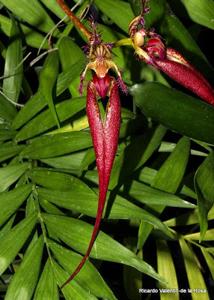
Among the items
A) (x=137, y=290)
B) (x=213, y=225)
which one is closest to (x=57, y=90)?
(x=137, y=290)

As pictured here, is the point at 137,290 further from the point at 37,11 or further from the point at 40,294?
the point at 37,11

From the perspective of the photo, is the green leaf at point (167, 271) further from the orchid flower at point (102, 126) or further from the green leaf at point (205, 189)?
the orchid flower at point (102, 126)

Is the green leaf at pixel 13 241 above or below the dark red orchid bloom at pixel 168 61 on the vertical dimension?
below

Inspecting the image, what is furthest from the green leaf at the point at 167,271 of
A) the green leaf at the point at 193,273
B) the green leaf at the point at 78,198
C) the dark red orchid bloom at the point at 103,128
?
the dark red orchid bloom at the point at 103,128

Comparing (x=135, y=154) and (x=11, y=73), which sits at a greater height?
(x=11, y=73)

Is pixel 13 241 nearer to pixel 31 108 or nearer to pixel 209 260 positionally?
pixel 31 108

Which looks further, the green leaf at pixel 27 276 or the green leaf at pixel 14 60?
the green leaf at pixel 14 60

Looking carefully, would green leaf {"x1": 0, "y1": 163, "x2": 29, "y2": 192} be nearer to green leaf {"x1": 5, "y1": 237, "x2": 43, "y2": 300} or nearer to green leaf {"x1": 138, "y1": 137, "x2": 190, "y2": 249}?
green leaf {"x1": 5, "y1": 237, "x2": 43, "y2": 300}

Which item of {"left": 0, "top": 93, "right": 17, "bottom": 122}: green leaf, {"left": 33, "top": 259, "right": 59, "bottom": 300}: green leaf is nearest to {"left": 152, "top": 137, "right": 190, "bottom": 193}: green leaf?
{"left": 33, "top": 259, "right": 59, "bottom": 300}: green leaf
